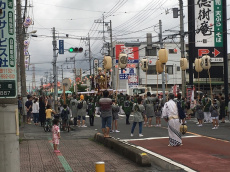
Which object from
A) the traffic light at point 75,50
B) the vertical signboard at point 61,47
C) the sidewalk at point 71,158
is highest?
the vertical signboard at point 61,47

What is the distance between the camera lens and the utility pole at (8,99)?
565 cm

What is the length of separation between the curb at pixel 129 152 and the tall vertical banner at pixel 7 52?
5.55 metres

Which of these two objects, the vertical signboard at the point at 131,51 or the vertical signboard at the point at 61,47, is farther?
the vertical signboard at the point at 131,51

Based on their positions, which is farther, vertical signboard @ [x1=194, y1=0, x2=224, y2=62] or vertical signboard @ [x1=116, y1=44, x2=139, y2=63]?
vertical signboard @ [x1=116, y1=44, x2=139, y2=63]

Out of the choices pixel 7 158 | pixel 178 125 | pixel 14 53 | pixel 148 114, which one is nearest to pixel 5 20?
pixel 14 53

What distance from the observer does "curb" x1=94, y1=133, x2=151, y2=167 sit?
34.5 ft

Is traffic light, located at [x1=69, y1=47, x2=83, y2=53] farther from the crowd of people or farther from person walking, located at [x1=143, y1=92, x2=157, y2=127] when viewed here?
person walking, located at [x1=143, y1=92, x2=157, y2=127]

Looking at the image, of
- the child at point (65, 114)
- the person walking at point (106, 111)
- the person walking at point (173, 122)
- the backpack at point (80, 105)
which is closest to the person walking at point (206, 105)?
the backpack at point (80, 105)

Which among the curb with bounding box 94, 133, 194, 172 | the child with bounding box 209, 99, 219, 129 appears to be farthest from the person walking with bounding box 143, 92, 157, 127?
the curb with bounding box 94, 133, 194, 172

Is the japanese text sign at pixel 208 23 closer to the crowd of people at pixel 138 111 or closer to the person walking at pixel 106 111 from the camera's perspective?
the crowd of people at pixel 138 111

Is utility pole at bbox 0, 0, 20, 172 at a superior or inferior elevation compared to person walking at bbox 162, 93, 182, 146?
superior

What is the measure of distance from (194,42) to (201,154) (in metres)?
20.8

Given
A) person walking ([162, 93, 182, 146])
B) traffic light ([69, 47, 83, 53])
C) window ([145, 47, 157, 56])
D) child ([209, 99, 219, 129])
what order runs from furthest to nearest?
1. window ([145, 47, 157, 56])
2. traffic light ([69, 47, 83, 53])
3. child ([209, 99, 219, 129])
4. person walking ([162, 93, 182, 146])

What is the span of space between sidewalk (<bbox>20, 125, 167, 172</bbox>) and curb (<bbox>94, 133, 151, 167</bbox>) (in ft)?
0.44
